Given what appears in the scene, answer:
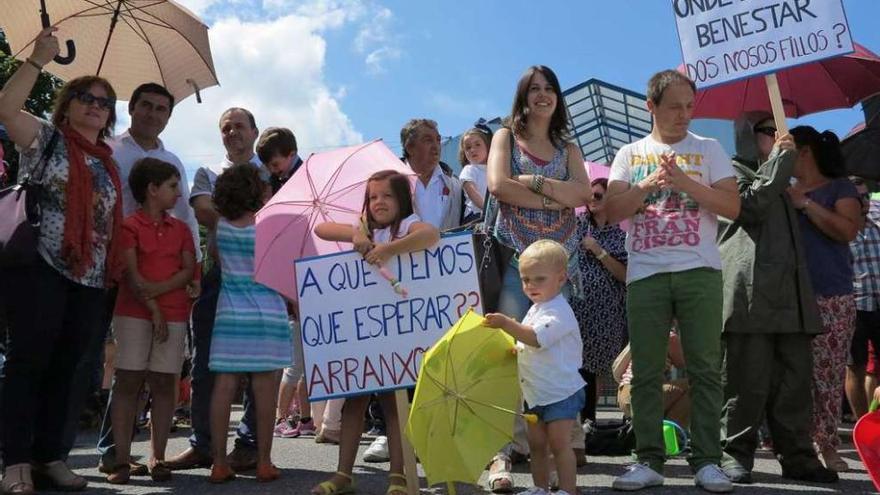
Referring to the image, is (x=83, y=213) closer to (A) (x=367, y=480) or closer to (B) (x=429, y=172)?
(A) (x=367, y=480)

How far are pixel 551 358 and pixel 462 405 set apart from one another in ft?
1.49

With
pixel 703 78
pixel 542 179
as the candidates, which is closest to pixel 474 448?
pixel 542 179

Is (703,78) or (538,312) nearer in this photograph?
(538,312)

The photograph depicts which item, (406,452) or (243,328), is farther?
(243,328)

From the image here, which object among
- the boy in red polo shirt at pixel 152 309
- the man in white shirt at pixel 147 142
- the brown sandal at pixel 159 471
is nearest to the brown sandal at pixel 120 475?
the boy in red polo shirt at pixel 152 309

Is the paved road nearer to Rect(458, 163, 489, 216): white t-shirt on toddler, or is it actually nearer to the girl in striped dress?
the girl in striped dress

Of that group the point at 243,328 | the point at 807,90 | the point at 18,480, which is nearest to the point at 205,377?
the point at 243,328

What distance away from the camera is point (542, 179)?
15.0 feet

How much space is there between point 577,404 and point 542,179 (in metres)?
1.13

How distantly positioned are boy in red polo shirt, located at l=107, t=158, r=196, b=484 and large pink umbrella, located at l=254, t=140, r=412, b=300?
558 mm

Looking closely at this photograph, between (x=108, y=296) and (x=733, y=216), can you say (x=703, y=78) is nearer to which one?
(x=733, y=216)

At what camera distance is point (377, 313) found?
4.35m

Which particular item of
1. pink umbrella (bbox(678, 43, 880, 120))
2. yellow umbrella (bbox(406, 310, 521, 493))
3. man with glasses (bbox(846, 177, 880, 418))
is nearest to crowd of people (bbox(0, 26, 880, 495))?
yellow umbrella (bbox(406, 310, 521, 493))

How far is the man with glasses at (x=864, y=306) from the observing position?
732cm
